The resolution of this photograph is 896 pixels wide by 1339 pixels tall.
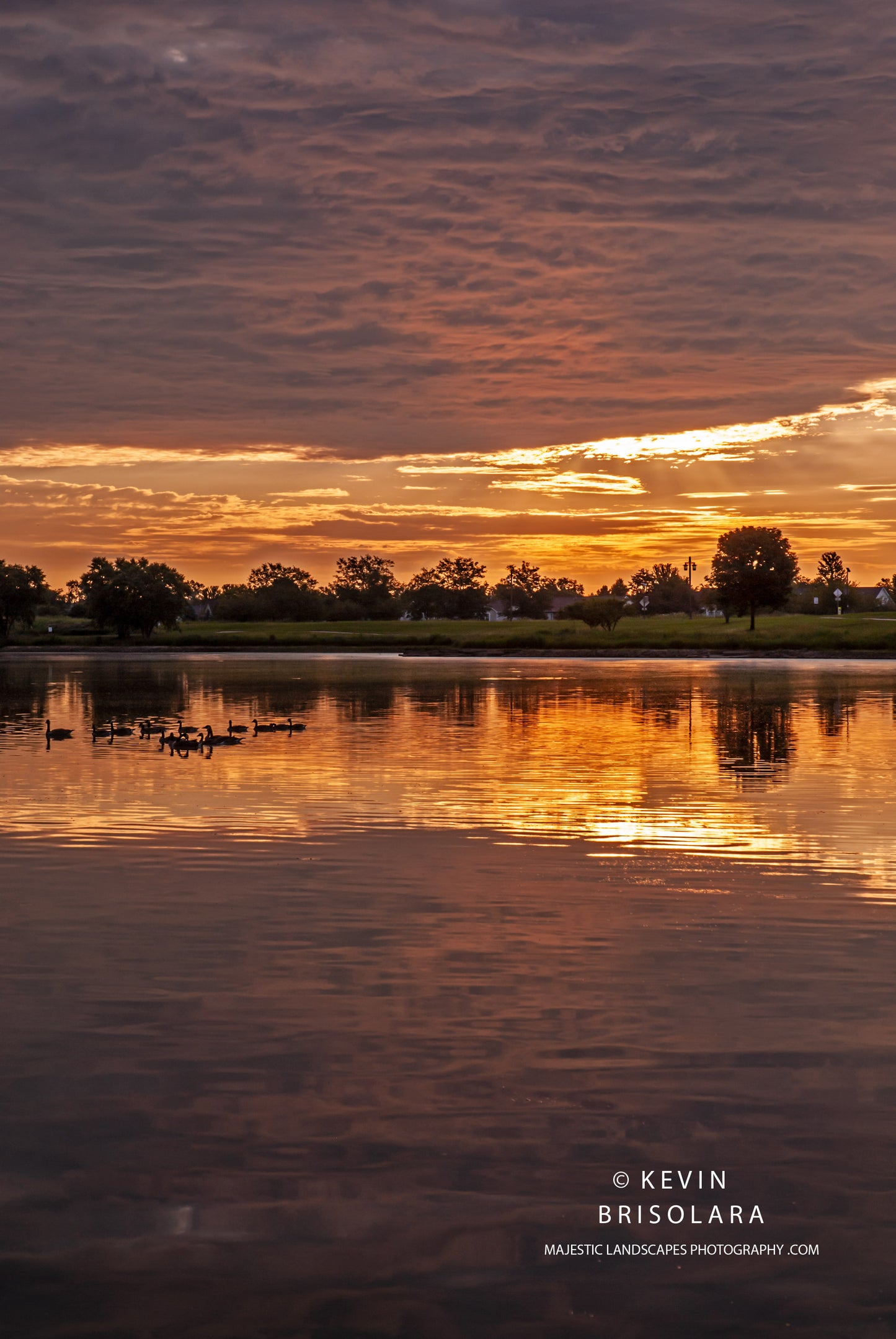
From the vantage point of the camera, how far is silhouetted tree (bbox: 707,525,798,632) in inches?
7239

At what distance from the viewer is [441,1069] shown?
1044 centimetres

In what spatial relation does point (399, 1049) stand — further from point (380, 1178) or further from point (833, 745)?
point (833, 745)

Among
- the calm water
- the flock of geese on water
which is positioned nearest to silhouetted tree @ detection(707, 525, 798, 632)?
the flock of geese on water

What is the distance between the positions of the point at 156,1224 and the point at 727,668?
11159cm

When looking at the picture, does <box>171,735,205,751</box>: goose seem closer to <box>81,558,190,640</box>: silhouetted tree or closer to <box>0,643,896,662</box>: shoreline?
<box>0,643,896,662</box>: shoreline

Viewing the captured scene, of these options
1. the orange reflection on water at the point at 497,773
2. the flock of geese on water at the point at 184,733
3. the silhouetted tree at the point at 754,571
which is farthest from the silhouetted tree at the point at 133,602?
the flock of geese on water at the point at 184,733

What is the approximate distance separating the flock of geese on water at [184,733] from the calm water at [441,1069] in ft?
46.6

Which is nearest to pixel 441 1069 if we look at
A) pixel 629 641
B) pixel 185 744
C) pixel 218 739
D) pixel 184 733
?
pixel 185 744

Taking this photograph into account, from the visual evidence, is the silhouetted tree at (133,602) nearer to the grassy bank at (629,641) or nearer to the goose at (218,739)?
the grassy bank at (629,641)

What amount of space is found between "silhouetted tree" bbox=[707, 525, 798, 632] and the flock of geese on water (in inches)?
5666

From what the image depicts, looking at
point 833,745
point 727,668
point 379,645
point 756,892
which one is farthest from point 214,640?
point 756,892

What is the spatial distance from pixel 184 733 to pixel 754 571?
151 m

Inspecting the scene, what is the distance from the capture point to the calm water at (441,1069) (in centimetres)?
738

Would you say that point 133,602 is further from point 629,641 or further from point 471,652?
point 629,641
